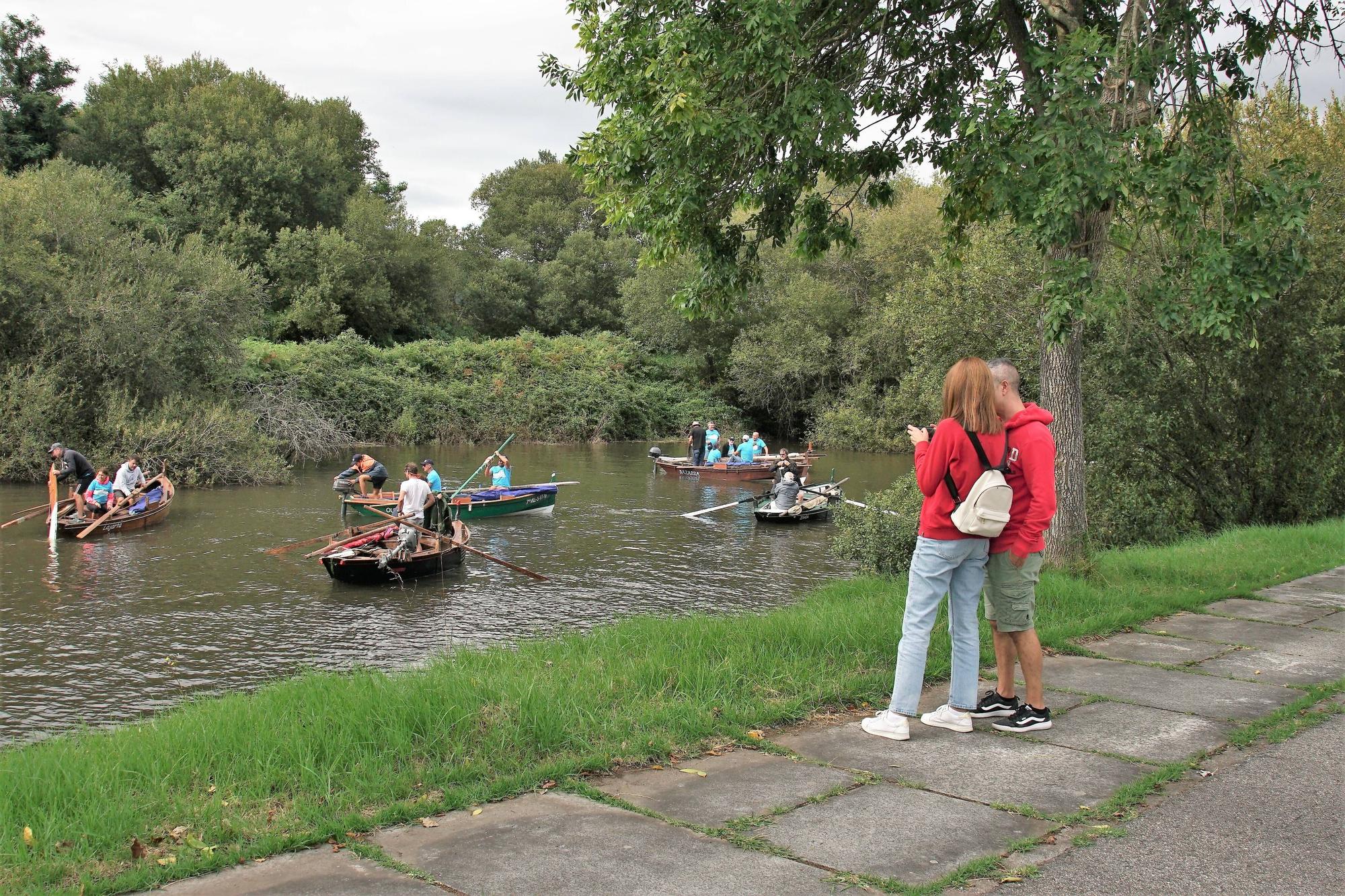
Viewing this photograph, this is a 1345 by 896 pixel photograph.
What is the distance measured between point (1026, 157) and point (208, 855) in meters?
7.20

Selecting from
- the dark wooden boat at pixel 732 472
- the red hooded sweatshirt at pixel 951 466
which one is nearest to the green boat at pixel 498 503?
the dark wooden boat at pixel 732 472

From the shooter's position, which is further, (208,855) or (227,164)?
(227,164)

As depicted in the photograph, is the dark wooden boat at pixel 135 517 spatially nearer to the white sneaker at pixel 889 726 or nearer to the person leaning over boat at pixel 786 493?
the person leaning over boat at pixel 786 493

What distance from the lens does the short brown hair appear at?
5.40 meters

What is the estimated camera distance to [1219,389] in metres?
16.0

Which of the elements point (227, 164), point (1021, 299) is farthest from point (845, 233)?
point (227, 164)

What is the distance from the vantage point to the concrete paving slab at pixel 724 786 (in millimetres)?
4406

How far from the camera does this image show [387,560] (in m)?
16.6

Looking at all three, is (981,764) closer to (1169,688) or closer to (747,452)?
(1169,688)

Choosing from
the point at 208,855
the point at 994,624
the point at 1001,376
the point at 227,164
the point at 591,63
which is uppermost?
the point at 227,164

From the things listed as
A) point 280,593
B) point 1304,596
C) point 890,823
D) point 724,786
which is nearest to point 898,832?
point 890,823

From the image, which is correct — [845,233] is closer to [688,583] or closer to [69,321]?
[688,583]

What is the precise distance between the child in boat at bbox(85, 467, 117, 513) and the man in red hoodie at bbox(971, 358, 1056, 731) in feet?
67.9

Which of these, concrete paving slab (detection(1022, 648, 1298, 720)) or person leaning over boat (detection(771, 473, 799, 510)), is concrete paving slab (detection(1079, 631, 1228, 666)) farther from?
person leaning over boat (detection(771, 473, 799, 510))
